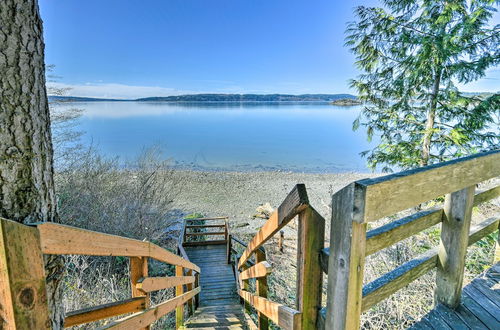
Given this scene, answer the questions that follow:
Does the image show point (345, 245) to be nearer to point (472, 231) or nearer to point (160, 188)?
point (472, 231)

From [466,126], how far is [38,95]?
874 cm

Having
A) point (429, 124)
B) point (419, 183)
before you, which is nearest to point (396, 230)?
point (419, 183)

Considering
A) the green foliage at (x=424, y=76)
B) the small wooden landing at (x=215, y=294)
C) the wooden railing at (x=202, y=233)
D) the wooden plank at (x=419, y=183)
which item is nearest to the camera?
the wooden plank at (x=419, y=183)

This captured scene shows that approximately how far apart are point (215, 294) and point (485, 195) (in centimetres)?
517

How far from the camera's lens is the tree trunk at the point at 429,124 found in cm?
711

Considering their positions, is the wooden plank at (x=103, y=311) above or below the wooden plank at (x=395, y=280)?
below

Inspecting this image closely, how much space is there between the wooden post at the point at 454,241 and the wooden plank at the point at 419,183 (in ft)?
0.56

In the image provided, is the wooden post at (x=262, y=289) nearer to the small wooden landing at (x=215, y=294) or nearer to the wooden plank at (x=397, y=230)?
the small wooden landing at (x=215, y=294)

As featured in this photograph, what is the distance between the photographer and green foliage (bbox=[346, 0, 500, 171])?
20.4ft

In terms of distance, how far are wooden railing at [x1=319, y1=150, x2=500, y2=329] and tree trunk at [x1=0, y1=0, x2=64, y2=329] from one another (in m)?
1.33

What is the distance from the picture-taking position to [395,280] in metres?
1.47

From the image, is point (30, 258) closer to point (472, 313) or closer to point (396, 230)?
point (396, 230)

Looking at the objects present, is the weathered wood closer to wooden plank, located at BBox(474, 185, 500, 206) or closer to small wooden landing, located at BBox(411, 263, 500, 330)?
small wooden landing, located at BBox(411, 263, 500, 330)

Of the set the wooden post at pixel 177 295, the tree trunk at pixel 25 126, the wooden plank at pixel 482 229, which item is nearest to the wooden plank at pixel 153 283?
the tree trunk at pixel 25 126
